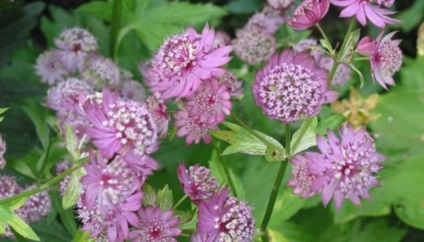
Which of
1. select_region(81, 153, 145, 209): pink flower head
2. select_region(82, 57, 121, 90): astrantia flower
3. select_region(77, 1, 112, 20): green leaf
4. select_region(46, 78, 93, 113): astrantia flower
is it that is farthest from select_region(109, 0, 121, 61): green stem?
select_region(81, 153, 145, 209): pink flower head

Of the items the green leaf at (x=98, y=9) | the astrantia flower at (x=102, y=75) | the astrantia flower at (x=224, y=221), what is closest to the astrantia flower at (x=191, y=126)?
the astrantia flower at (x=224, y=221)

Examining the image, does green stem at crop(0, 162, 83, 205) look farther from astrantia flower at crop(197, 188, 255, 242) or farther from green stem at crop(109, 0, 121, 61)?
green stem at crop(109, 0, 121, 61)

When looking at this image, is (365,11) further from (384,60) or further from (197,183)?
(197,183)

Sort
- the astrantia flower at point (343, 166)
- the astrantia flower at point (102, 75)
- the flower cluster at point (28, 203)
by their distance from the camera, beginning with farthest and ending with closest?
the astrantia flower at point (102, 75) → the flower cluster at point (28, 203) → the astrantia flower at point (343, 166)

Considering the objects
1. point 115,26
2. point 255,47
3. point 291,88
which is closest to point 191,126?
point 291,88

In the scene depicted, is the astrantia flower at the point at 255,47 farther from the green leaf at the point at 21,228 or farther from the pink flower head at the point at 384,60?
the green leaf at the point at 21,228

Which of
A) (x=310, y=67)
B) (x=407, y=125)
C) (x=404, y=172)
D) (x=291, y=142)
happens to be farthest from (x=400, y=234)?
(x=310, y=67)

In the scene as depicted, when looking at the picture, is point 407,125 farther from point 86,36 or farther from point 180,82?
point 180,82
